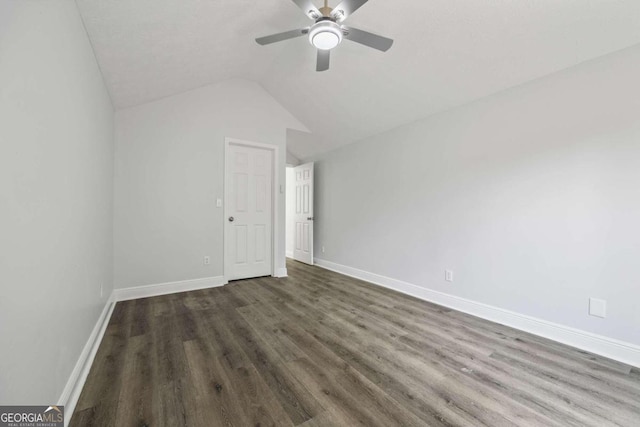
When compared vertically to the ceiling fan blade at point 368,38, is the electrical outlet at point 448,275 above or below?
below

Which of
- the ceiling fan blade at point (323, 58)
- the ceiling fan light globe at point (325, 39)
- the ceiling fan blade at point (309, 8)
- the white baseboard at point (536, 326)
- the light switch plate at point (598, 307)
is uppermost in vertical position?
the ceiling fan blade at point (309, 8)

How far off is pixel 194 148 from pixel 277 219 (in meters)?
1.61

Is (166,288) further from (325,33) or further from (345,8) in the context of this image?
(345,8)

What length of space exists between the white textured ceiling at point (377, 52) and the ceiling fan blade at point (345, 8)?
0.58 metres

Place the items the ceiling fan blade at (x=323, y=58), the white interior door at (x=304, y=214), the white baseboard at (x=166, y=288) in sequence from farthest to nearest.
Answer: the white interior door at (x=304, y=214) < the white baseboard at (x=166, y=288) < the ceiling fan blade at (x=323, y=58)

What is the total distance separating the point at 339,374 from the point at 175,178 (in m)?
3.14

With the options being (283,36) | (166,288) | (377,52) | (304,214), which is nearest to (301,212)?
(304,214)

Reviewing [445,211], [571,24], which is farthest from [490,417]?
[571,24]

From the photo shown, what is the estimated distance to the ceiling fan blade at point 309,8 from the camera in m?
1.77

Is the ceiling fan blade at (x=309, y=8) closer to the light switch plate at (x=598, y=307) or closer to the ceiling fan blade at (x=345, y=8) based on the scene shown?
the ceiling fan blade at (x=345, y=8)

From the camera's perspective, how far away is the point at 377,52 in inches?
105

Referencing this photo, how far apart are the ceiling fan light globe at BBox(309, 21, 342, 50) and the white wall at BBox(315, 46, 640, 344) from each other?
1.82 meters

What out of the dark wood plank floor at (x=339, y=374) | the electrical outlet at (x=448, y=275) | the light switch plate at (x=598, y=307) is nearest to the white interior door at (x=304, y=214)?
the dark wood plank floor at (x=339, y=374)

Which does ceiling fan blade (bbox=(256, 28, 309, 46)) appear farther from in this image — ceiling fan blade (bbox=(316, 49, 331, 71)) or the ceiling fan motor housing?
ceiling fan blade (bbox=(316, 49, 331, 71))
